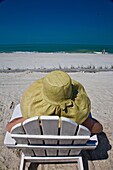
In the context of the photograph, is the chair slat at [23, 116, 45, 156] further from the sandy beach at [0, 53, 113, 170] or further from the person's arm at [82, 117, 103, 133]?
the sandy beach at [0, 53, 113, 170]

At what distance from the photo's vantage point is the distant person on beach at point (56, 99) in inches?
53.5

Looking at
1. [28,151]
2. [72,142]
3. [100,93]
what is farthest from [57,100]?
[100,93]

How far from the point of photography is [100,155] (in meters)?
2.32

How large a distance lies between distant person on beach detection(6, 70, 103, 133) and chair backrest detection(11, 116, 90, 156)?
0.31 ft

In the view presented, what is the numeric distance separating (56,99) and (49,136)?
0.39 m

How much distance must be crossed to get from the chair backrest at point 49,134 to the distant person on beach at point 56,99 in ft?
0.31

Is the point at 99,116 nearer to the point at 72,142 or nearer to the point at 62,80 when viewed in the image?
the point at 72,142

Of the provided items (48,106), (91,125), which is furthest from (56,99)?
(91,125)

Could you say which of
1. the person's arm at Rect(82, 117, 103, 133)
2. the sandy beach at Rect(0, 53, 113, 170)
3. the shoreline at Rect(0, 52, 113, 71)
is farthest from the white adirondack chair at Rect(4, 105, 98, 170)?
the shoreline at Rect(0, 52, 113, 71)

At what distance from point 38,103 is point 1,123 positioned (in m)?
1.83

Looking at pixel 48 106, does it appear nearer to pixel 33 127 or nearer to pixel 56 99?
pixel 56 99

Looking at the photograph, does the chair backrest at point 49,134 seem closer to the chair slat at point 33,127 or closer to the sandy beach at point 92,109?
the chair slat at point 33,127

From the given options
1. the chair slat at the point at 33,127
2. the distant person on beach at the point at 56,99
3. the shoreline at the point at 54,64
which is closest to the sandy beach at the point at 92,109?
the chair slat at the point at 33,127

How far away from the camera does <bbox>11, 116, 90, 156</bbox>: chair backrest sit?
137 cm
